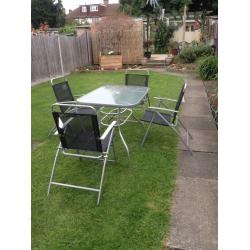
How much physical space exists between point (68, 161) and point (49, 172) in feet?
1.11

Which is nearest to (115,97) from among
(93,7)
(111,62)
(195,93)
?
(195,93)

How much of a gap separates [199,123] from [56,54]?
24.0 feet

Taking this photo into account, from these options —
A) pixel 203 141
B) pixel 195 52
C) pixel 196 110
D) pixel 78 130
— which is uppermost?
pixel 195 52

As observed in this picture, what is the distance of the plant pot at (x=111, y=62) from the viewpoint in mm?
12758

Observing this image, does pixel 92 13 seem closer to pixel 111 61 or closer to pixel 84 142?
pixel 111 61

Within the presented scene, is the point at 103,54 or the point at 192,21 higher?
the point at 192,21

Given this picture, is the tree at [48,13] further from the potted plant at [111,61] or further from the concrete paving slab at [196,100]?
the concrete paving slab at [196,100]

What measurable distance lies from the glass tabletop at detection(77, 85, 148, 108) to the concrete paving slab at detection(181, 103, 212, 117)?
1.47 metres

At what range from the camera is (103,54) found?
13109 millimetres

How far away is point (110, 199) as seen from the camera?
293cm

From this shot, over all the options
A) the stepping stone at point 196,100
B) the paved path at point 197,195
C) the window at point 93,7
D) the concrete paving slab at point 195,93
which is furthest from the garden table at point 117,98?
the window at point 93,7

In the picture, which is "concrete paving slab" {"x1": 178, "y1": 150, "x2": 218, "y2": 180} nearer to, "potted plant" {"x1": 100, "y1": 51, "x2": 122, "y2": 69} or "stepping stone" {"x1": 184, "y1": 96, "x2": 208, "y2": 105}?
"stepping stone" {"x1": 184, "y1": 96, "x2": 208, "y2": 105}
